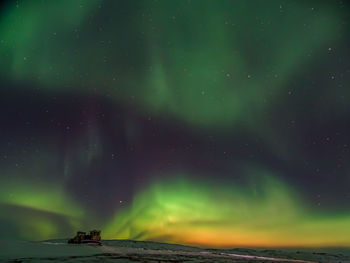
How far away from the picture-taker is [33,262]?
20312mm

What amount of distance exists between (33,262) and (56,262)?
4.58ft

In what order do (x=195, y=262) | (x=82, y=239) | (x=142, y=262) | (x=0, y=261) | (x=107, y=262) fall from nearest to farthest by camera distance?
(x=0, y=261) → (x=107, y=262) → (x=142, y=262) → (x=195, y=262) → (x=82, y=239)

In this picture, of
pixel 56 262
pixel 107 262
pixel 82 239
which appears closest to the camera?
pixel 56 262

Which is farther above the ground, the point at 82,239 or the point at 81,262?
the point at 82,239

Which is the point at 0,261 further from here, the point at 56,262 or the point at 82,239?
the point at 82,239

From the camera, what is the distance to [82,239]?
54938mm

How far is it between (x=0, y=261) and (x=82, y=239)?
3705 cm

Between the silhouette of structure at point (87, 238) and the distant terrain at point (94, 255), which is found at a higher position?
the silhouette of structure at point (87, 238)

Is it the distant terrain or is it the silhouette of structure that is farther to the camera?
the silhouette of structure

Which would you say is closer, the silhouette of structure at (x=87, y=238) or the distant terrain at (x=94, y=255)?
the distant terrain at (x=94, y=255)

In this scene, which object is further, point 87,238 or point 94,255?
point 87,238

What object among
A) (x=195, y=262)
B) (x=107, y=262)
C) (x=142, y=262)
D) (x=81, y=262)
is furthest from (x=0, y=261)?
(x=195, y=262)

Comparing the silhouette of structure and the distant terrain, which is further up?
the silhouette of structure

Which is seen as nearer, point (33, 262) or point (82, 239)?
point (33, 262)
